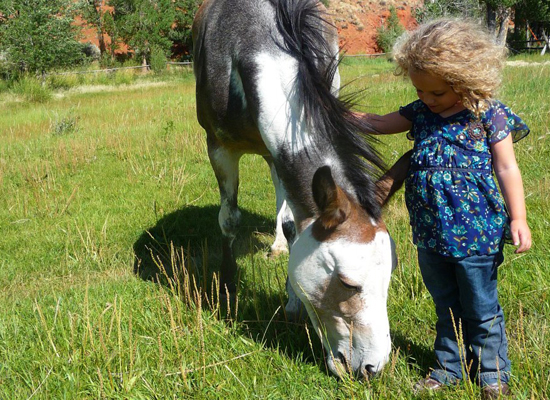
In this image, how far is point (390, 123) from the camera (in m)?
2.44

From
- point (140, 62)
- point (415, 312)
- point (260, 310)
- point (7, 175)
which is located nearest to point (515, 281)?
point (415, 312)

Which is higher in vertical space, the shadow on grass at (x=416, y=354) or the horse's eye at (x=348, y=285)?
the horse's eye at (x=348, y=285)

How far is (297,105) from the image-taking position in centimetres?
251

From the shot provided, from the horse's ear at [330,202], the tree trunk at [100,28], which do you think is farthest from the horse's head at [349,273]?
the tree trunk at [100,28]

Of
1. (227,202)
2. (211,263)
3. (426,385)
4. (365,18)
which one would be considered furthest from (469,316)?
(365,18)

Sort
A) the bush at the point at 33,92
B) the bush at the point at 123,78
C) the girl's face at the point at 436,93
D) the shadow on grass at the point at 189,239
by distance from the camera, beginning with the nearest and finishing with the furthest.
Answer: the girl's face at the point at 436,93
the shadow on grass at the point at 189,239
the bush at the point at 33,92
the bush at the point at 123,78

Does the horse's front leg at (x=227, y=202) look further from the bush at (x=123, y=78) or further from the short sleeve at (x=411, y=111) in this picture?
the bush at (x=123, y=78)

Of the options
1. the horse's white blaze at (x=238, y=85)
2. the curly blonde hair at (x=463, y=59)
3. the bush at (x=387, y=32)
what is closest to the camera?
the curly blonde hair at (x=463, y=59)

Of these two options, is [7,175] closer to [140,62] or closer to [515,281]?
[515,281]

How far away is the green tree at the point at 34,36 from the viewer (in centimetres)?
1892

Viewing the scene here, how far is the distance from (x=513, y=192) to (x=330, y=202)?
752mm

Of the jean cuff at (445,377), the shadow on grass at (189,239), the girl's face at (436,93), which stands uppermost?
the girl's face at (436,93)

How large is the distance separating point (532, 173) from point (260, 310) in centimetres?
345

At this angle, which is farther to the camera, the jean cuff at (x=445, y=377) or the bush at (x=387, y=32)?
the bush at (x=387, y=32)
